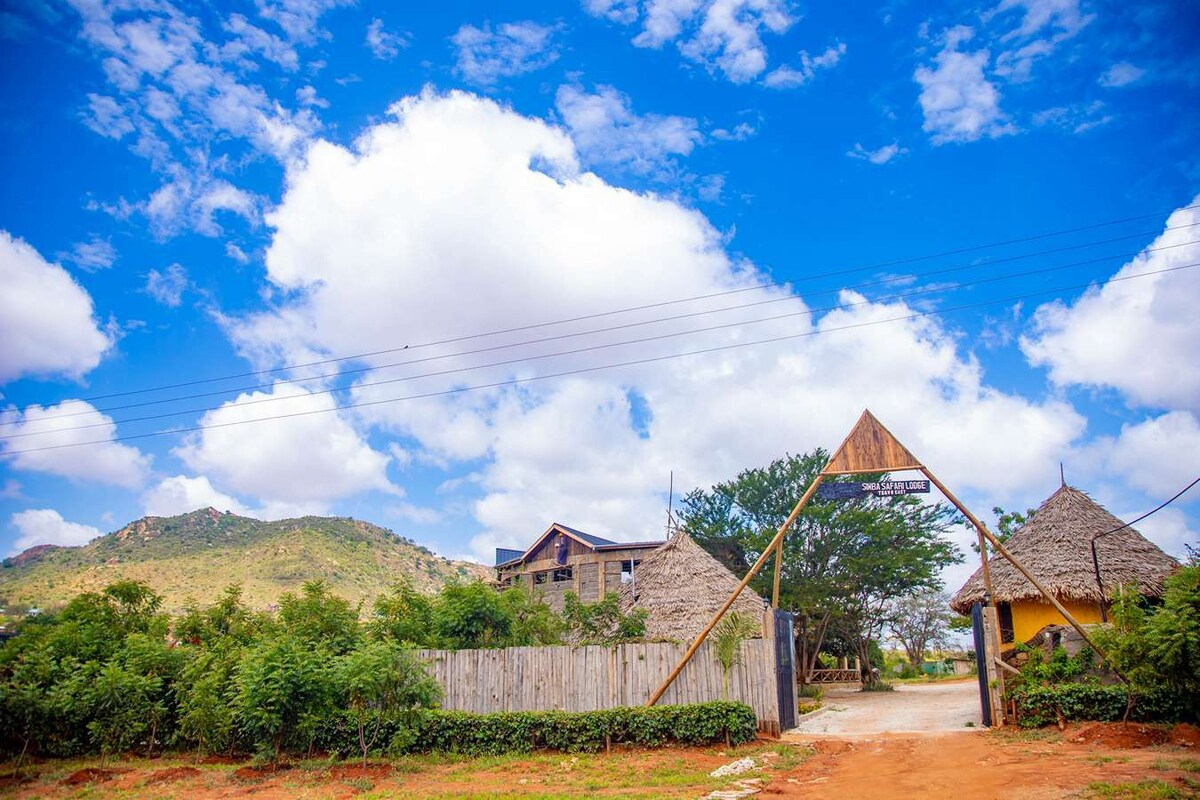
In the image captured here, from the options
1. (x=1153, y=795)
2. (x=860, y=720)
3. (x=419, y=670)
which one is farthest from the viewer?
(x=860, y=720)

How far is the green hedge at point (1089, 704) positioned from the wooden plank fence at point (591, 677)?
14.3ft

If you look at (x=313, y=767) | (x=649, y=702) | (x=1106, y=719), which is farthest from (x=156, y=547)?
(x=1106, y=719)

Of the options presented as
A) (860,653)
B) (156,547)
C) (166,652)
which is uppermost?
(156,547)

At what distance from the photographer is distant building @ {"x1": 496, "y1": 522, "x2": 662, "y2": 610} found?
30312mm

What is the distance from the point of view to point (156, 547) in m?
45.8

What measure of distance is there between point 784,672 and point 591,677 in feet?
12.6

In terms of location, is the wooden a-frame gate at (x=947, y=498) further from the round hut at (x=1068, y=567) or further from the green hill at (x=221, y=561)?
the green hill at (x=221, y=561)

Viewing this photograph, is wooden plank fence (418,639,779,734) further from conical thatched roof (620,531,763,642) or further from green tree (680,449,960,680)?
green tree (680,449,960,680)

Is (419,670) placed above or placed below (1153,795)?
above

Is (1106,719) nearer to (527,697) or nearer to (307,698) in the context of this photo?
(527,697)

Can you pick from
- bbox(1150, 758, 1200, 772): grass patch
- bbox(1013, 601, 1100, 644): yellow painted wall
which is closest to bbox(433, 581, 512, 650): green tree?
bbox(1150, 758, 1200, 772): grass patch

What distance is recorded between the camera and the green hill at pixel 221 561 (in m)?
39.3

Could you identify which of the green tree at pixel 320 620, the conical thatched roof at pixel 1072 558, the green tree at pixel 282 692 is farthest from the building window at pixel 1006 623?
the green tree at pixel 282 692

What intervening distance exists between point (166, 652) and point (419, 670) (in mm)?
5777
